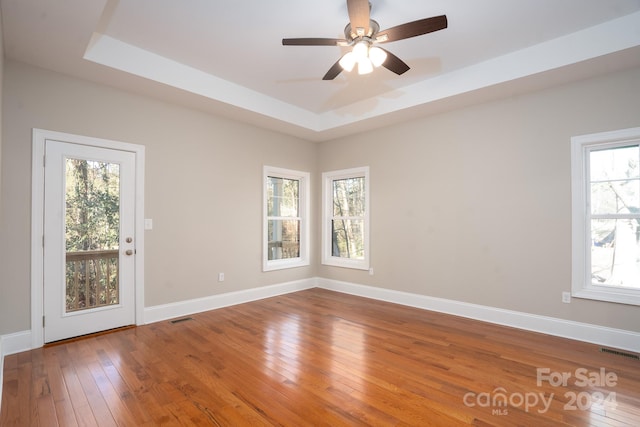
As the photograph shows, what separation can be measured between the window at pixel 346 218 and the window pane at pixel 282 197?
1.78ft

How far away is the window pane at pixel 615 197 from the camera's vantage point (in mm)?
3195

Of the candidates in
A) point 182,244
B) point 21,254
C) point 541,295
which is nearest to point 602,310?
point 541,295

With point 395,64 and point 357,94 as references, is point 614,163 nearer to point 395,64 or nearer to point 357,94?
point 395,64

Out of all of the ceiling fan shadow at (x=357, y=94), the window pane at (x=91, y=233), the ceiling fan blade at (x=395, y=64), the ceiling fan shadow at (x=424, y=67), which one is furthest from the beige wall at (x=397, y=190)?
the ceiling fan blade at (x=395, y=64)

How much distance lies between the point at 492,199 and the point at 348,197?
94.5 inches

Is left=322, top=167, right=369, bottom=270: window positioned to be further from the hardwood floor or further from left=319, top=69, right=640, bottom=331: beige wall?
the hardwood floor

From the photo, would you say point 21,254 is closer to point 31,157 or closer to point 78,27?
point 31,157

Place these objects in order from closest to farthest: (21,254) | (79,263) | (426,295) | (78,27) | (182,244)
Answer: (78,27) < (21,254) < (79,263) < (182,244) < (426,295)

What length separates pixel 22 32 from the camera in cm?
263

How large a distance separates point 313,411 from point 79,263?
2.95 metres

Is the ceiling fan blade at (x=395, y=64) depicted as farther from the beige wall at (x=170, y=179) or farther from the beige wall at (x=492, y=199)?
the beige wall at (x=170, y=179)

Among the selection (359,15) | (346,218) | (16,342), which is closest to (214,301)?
(16,342)

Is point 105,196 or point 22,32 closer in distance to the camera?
point 22,32

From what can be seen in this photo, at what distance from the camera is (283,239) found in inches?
223
